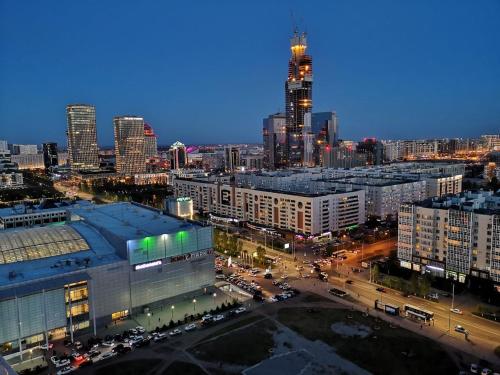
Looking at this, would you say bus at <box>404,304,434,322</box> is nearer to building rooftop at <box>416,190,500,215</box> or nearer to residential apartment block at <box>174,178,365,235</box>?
building rooftop at <box>416,190,500,215</box>

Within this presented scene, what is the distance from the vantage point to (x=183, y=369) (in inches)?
1390

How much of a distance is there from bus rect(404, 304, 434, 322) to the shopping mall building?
25528 mm

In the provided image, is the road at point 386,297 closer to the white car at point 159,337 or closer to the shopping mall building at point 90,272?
the shopping mall building at point 90,272

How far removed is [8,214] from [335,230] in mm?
68389

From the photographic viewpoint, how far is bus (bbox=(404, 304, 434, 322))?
143ft

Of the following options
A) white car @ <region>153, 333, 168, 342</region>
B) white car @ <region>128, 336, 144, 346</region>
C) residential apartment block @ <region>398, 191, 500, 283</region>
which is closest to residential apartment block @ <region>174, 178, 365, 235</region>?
residential apartment block @ <region>398, 191, 500, 283</region>

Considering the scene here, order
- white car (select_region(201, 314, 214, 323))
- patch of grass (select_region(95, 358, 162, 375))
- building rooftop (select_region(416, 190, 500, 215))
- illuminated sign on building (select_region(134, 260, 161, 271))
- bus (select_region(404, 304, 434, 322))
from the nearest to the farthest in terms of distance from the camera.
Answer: patch of grass (select_region(95, 358, 162, 375)) < bus (select_region(404, 304, 434, 322)) < white car (select_region(201, 314, 214, 323)) < illuminated sign on building (select_region(134, 260, 161, 271)) < building rooftop (select_region(416, 190, 500, 215))

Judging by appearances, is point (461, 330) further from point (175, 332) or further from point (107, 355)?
point (107, 355)

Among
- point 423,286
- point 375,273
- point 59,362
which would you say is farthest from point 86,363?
point 423,286

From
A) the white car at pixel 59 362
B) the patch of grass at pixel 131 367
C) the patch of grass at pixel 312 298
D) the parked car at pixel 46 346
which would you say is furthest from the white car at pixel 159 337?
the patch of grass at pixel 312 298

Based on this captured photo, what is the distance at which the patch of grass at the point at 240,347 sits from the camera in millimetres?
36969

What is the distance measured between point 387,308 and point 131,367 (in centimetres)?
2923

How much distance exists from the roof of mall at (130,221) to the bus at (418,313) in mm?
28683

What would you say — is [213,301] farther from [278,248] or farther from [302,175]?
[302,175]
